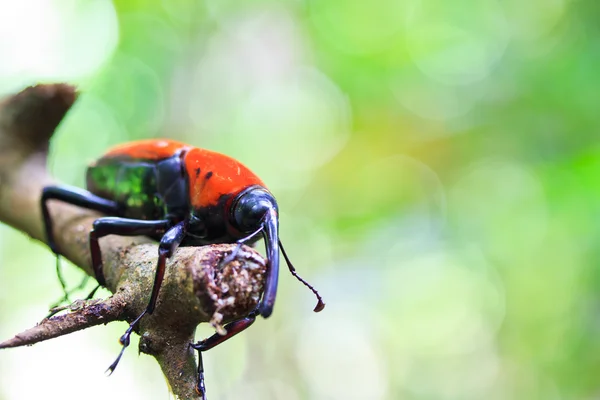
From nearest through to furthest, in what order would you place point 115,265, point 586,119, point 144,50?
point 115,265 < point 586,119 < point 144,50

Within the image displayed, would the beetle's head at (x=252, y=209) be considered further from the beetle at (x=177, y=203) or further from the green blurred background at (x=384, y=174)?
the green blurred background at (x=384, y=174)

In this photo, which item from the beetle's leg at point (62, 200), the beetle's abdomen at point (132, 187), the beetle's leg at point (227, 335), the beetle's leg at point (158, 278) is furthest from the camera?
the beetle's abdomen at point (132, 187)

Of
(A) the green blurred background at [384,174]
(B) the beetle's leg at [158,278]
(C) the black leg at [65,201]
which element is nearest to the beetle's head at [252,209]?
(B) the beetle's leg at [158,278]

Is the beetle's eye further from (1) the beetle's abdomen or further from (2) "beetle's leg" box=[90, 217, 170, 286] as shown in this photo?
(1) the beetle's abdomen

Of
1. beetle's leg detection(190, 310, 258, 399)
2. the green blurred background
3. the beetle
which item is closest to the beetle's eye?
the beetle

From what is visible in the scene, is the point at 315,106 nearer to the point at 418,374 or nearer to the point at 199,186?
the point at 418,374

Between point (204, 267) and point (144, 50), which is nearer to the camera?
point (204, 267)

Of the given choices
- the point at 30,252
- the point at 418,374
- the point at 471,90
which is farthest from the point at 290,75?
the point at 418,374

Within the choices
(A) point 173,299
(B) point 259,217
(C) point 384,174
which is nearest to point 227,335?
(A) point 173,299
